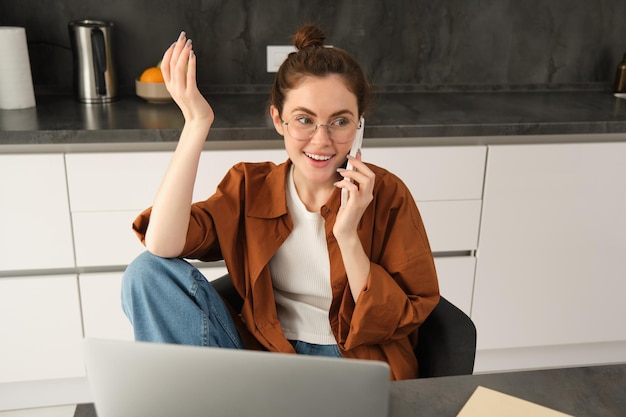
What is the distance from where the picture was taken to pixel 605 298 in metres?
2.47

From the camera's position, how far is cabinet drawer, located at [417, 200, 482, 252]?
2.26 meters

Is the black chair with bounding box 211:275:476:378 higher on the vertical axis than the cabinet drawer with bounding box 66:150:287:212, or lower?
lower

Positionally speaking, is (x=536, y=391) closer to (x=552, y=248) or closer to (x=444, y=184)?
(x=444, y=184)

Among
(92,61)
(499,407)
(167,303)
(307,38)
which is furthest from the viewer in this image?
(92,61)

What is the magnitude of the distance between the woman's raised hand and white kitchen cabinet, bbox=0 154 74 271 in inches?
33.7

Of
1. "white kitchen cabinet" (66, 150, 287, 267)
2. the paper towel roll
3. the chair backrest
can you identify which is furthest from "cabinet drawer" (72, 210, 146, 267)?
the chair backrest

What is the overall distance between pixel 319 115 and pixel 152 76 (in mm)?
1185

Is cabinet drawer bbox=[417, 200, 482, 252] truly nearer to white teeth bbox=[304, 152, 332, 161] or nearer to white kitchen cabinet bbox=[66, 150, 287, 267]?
white kitchen cabinet bbox=[66, 150, 287, 267]

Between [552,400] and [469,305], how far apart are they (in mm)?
1420

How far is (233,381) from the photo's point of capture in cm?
77

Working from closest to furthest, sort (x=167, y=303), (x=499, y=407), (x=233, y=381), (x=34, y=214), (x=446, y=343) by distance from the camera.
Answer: (x=233, y=381) < (x=499, y=407) < (x=167, y=303) < (x=446, y=343) < (x=34, y=214)

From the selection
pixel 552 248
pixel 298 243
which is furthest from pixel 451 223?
pixel 298 243

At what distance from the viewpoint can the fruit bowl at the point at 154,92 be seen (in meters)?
2.40

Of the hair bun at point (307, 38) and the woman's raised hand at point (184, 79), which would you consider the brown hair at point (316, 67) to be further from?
the woman's raised hand at point (184, 79)
